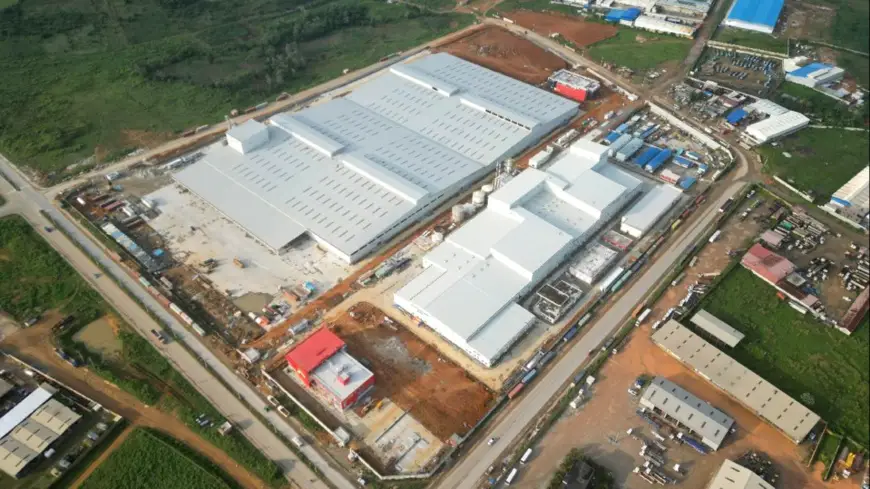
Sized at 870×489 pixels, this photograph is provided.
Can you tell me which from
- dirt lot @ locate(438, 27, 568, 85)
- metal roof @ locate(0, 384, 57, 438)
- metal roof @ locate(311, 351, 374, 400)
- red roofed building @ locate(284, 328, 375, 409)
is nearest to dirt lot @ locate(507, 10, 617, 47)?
dirt lot @ locate(438, 27, 568, 85)

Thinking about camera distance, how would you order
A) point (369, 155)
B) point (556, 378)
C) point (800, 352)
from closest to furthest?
point (556, 378) < point (800, 352) < point (369, 155)

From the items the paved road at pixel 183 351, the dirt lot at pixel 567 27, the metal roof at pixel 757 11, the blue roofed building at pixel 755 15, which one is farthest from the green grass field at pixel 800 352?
the metal roof at pixel 757 11

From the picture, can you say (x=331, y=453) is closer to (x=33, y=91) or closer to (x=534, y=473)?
(x=534, y=473)

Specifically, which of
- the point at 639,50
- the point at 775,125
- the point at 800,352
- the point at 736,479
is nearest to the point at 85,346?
the point at 736,479

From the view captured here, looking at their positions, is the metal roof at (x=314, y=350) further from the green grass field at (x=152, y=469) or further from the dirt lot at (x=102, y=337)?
the dirt lot at (x=102, y=337)

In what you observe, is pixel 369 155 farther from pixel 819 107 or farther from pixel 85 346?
pixel 819 107

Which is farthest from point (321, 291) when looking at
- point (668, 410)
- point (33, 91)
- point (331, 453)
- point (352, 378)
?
point (33, 91)

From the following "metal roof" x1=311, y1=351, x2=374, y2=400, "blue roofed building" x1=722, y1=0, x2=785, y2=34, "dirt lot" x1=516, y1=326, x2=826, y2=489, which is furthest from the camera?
"blue roofed building" x1=722, y1=0, x2=785, y2=34

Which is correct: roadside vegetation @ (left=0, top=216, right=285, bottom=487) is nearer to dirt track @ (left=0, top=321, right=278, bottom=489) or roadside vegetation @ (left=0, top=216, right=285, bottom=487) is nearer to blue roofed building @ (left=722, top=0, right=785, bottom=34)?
dirt track @ (left=0, top=321, right=278, bottom=489)
